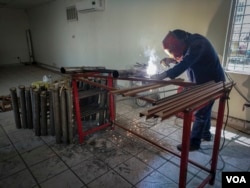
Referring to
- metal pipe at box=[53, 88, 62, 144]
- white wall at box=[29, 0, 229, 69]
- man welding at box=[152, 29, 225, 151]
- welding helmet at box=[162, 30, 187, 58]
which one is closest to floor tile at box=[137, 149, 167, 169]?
man welding at box=[152, 29, 225, 151]

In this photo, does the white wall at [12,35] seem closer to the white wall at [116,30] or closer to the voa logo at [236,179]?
the white wall at [116,30]

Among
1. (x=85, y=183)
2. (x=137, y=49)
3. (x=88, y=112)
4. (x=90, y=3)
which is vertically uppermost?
(x=90, y=3)

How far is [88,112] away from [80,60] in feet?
11.4

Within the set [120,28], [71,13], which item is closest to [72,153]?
[120,28]

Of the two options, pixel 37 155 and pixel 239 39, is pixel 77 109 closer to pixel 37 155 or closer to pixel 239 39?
pixel 37 155

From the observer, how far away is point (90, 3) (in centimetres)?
449

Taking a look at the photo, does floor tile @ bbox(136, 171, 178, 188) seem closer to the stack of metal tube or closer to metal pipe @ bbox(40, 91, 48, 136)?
the stack of metal tube

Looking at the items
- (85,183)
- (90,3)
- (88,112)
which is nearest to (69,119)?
(88,112)

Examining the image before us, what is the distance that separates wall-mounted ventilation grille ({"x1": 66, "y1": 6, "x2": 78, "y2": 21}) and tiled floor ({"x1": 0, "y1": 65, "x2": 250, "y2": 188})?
3742 mm

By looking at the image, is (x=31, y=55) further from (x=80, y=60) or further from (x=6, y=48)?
(x=80, y=60)

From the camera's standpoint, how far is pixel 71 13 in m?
5.49

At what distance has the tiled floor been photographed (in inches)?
70.5

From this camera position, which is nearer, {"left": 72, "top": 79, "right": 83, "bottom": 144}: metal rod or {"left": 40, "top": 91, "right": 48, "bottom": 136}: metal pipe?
{"left": 72, "top": 79, "right": 83, "bottom": 144}: metal rod

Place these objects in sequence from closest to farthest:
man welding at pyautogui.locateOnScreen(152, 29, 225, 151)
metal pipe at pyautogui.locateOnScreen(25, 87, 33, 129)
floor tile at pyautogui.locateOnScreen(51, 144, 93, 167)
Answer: man welding at pyautogui.locateOnScreen(152, 29, 225, 151) → floor tile at pyautogui.locateOnScreen(51, 144, 93, 167) → metal pipe at pyautogui.locateOnScreen(25, 87, 33, 129)
